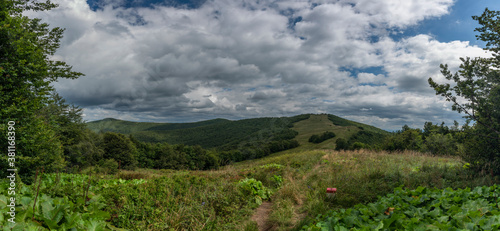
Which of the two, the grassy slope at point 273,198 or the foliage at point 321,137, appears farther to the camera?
the foliage at point 321,137

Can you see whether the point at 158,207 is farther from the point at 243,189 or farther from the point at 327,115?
the point at 327,115

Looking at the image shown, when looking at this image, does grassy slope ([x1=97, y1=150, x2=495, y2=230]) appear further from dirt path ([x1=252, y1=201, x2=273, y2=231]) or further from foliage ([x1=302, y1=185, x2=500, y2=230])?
foliage ([x1=302, y1=185, x2=500, y2=230])

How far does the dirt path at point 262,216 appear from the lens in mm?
5438

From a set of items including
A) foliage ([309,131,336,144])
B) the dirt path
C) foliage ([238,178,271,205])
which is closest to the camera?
the dirt path

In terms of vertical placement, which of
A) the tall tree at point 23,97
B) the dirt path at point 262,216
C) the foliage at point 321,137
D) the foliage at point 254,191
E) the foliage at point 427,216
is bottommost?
the foliage at point 321,137

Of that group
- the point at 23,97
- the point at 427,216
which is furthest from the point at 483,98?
the point at 23,97

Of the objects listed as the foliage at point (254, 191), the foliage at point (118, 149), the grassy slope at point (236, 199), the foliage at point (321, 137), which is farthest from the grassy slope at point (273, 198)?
the foliage at point (321, 137)

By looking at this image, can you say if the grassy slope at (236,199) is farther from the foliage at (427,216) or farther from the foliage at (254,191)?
the foliage at (427,216)

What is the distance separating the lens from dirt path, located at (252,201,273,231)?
5438 mm

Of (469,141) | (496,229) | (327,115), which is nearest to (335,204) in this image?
(496,229)

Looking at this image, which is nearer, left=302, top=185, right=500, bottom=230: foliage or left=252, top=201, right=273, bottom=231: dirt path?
left=302, top=185, right=500, bottom=230: foliage

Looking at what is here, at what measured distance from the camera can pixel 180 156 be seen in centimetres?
5109

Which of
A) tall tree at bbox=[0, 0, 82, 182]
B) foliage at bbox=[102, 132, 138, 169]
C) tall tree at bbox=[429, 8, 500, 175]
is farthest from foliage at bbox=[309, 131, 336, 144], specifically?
tall tree at bbox=[0, 0, 82, 182]

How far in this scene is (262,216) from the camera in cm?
602
